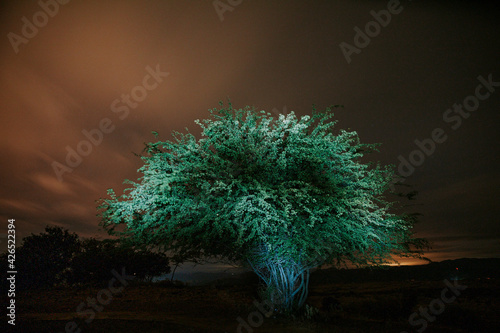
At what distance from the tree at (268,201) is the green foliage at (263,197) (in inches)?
1.9

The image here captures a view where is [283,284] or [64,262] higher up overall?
[64,262]

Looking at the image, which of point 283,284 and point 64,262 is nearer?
point 283,284

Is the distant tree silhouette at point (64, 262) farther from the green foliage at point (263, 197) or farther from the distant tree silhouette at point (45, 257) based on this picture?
the green foliage at point (263, 197)

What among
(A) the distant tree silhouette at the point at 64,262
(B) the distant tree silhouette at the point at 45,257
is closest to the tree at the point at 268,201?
(A) the distant tree silhouette at the point at 64,262

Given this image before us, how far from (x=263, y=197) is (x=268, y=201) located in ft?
3.66

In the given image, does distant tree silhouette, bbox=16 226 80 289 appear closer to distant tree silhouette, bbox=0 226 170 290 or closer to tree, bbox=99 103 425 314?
distant tree silhouette, bbox=0 226 170 290

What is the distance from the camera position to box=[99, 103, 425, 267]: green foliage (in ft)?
43.4

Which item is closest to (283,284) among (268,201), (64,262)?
(268,201)

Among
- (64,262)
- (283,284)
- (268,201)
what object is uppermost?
(64,262)

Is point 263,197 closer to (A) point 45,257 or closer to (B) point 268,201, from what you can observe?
(B) point 268,201

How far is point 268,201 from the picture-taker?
13.7 meters

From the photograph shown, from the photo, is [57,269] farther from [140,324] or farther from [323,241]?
[323,241]

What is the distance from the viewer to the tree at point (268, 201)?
1324 centimetres

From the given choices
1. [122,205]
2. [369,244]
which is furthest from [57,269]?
[369,244]
